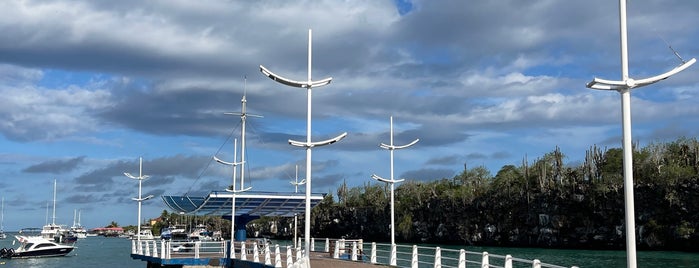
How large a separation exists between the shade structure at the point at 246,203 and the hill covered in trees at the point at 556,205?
67704 millimetres

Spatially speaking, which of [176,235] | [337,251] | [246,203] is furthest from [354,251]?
[176,235]

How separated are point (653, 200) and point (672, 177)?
437cm

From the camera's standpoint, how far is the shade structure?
4697 centimetres

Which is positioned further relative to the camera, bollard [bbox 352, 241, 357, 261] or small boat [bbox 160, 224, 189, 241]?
small boat [bbox 160, 224, 189, 241]

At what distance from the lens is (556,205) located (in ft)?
399

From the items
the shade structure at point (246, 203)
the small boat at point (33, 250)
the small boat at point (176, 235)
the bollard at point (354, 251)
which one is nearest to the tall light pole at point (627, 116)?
the bollard at point (354, 251)

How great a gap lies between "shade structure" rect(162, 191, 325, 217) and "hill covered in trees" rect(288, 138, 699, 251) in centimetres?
6770

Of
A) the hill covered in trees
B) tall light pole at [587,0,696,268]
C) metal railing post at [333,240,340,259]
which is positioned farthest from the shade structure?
the hill covered in trees

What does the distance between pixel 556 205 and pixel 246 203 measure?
8293cm

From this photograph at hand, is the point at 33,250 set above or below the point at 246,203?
below

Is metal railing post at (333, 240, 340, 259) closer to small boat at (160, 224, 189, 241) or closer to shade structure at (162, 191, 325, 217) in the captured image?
shade structure at (162, 191, 325, 217)

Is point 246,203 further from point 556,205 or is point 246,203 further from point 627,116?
point 556,205

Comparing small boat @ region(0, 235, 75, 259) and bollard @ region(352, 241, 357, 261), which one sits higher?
bollard @ region(352, 241, 357, 261)

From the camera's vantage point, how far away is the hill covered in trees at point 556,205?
340 feet
